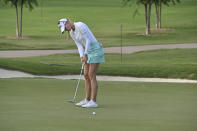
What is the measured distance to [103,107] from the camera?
12.1 meters

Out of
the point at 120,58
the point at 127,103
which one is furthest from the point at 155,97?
the point at 120,58

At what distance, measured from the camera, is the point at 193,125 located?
9891mm

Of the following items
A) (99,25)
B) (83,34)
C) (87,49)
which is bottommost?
(99,25)

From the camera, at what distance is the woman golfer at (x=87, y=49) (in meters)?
12.0

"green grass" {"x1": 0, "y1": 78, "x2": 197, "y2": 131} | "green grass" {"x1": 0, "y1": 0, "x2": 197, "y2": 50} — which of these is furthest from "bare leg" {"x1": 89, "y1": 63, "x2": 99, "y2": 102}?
"green grass" {"x1": 0, "y1": 0, "x2": 197, "y2": 50}

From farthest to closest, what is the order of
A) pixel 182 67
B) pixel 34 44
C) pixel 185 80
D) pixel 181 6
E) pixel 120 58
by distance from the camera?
pixel 181 6 → pixel 34 44 → pixel 120 58 → pixel 182 67 → pixel 185 80

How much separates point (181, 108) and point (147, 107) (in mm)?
612

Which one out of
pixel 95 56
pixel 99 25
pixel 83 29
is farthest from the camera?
pixel 99 25

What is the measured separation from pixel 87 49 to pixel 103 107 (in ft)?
3.58

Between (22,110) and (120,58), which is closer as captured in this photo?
(22,110)

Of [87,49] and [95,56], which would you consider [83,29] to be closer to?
[87,49]

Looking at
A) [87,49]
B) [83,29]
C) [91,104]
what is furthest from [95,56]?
[91,104]

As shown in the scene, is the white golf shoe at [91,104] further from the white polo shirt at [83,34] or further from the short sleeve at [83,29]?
the short sleeve at [83,29]

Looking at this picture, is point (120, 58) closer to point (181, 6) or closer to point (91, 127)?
point (91, 127)
